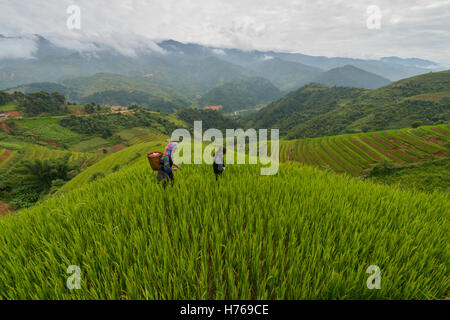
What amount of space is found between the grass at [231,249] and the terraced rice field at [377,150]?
48.9 m

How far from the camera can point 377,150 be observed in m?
63.0

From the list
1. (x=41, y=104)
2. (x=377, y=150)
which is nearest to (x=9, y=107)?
(x=41, y=104)

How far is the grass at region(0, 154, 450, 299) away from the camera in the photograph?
2027mm

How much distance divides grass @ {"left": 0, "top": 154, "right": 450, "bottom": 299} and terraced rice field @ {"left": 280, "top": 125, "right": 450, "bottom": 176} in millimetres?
48904

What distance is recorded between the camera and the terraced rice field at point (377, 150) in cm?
5280

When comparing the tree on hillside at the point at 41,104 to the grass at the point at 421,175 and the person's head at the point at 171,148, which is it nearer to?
the person's head at the point at 171,148

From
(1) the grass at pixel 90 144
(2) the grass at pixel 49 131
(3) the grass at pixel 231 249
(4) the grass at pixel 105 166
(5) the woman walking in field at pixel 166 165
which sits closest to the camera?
(3) the grass at pixel 231 249

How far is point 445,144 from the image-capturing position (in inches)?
2045

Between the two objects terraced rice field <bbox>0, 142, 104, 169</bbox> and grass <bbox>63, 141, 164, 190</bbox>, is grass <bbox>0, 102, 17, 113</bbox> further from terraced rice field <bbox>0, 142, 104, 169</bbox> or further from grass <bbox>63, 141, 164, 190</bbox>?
grass <bbox>63, 141, 164, 190</bbox>

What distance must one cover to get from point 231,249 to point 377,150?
81.9 m

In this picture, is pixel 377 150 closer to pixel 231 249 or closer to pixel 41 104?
pixel 231 249

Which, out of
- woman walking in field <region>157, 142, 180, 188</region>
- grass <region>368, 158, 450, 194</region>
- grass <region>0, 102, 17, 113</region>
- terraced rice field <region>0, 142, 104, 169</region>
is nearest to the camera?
woman walking in field <region>157, 142, 180, 188</region>

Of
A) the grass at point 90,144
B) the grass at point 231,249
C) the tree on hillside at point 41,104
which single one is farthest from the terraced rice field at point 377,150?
the tree on hillside at point 41,104

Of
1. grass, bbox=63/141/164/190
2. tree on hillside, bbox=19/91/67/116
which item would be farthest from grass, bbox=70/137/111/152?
grass, bbox=63/141/164/190
